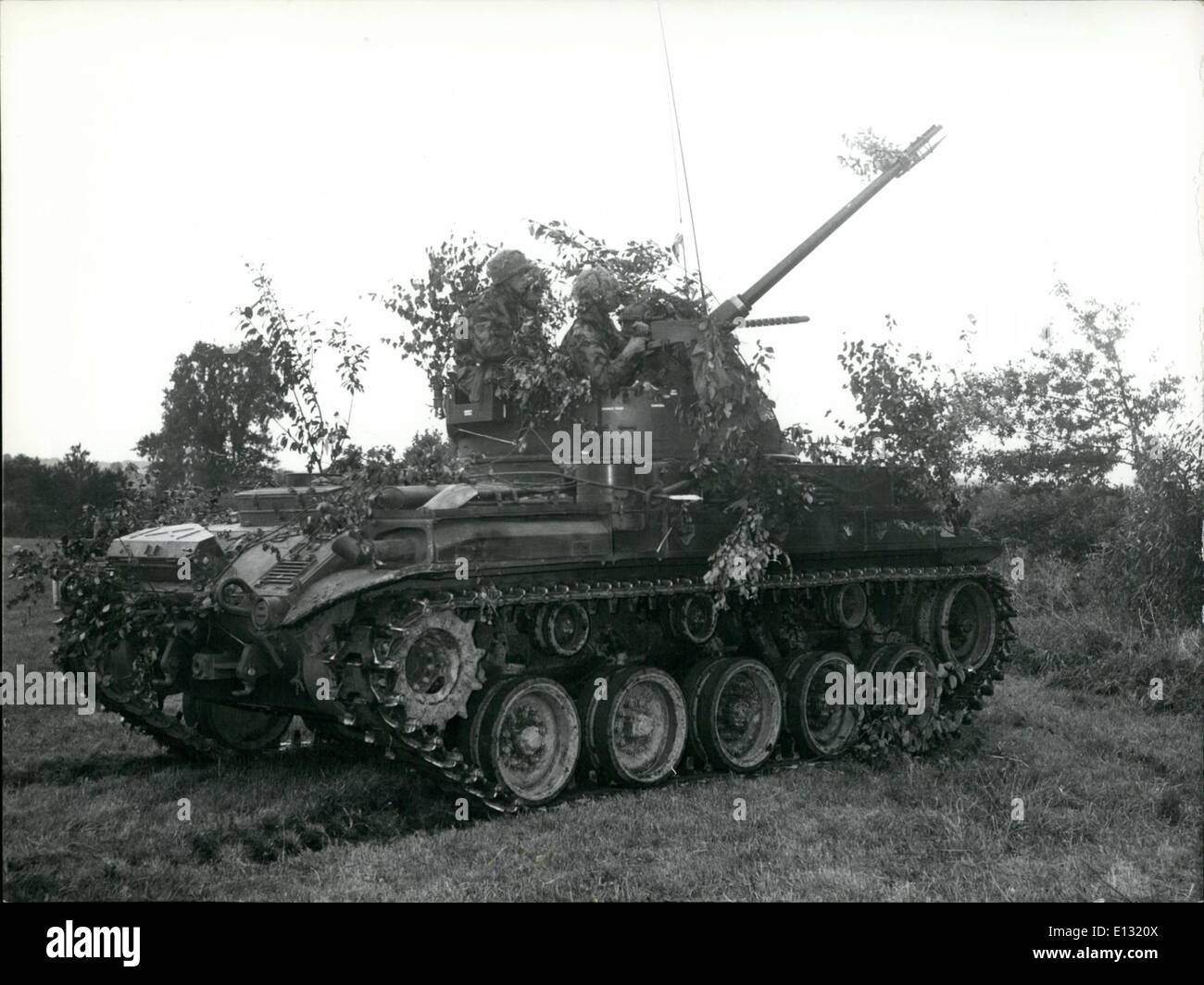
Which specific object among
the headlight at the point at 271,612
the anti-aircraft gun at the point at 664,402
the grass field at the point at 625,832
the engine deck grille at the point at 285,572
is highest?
the anti-aircraft gun at the point at 664,402

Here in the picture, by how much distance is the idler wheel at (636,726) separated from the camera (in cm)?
943

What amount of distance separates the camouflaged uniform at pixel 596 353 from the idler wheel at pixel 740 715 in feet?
8.40

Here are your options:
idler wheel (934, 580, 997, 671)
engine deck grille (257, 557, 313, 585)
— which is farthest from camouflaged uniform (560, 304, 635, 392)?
idler wheel (934, 580, 997, 671)

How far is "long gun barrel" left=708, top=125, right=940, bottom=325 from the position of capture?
1091cm

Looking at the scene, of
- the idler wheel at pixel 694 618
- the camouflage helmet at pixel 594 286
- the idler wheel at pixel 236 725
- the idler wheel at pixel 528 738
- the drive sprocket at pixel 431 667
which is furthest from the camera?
the idler wheel at pixel 236 725

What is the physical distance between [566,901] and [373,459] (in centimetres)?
347

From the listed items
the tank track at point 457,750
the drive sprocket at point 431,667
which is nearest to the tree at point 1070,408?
the tank track at point 457,750

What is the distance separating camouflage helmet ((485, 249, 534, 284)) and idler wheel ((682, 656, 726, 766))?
3.67 m

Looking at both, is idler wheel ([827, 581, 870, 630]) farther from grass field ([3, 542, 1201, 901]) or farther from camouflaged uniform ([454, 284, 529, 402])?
camouflaged uniform ([454, 284, 529, 402])

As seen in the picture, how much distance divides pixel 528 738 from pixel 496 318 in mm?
3560

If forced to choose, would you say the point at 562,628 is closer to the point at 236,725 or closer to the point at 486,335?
the point at 486,335

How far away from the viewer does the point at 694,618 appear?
10.3m

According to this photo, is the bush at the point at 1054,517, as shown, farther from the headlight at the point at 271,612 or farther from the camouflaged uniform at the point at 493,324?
the headlight at the point at 271,612
